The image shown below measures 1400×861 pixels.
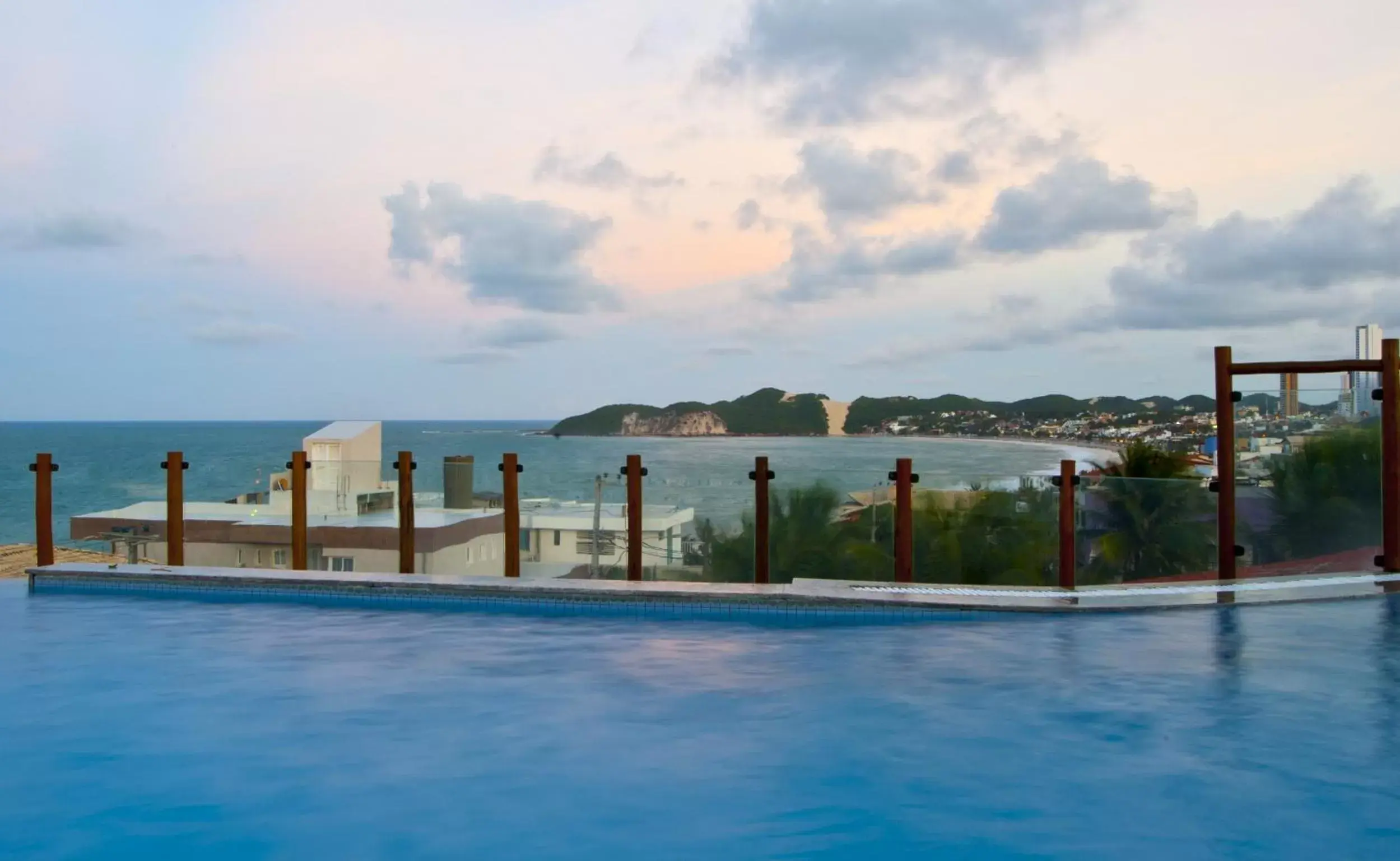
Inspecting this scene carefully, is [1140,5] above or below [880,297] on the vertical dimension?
above

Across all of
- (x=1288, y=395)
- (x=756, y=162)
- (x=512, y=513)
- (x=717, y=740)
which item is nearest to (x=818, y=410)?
(x=756, y=162)

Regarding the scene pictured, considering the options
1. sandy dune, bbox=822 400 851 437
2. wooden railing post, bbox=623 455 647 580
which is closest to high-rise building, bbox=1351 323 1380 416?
wooden railing post, bbox=623 455 647 580

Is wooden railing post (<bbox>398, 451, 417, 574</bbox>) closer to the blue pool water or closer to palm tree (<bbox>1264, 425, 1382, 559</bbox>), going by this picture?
the blue pool water

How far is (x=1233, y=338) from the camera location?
65.4 feet

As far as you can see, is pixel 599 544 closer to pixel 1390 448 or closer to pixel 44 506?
pixel 44 506

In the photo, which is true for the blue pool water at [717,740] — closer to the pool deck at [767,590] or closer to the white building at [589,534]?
the pool deck at [767,590]

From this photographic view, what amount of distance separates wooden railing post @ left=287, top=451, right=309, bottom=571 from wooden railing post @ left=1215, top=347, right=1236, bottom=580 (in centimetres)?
721

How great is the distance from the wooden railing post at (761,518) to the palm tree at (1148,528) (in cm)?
236

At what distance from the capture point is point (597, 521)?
830 centimetres

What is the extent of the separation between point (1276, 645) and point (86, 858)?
610 centimetres

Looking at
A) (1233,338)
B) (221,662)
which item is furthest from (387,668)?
(1233,338)

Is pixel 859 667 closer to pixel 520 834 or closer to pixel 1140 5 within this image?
pixel 520 834

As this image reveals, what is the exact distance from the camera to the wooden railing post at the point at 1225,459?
25.7 feet

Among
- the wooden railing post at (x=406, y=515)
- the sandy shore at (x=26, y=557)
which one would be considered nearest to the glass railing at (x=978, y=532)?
the wooden railing post at (x=406, y=515)
